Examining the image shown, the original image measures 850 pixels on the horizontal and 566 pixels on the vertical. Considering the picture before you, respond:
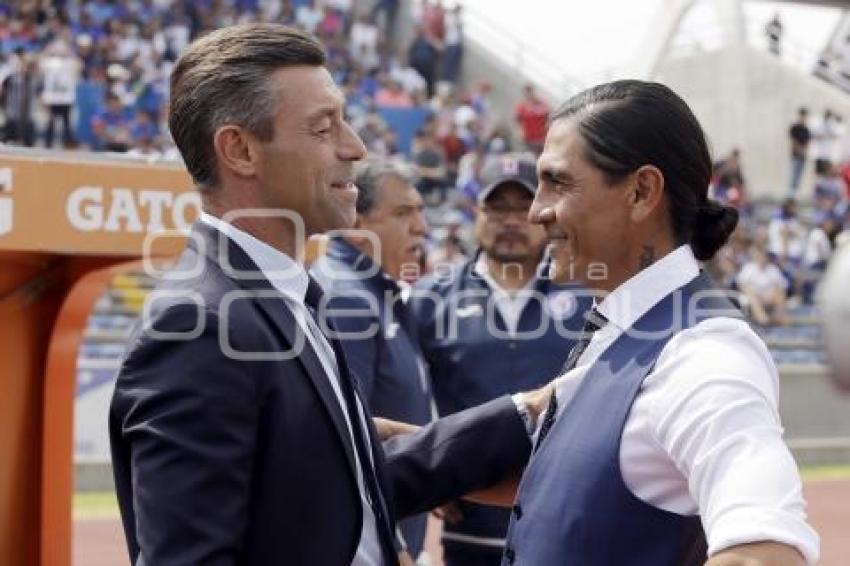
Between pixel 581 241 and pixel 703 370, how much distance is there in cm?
41

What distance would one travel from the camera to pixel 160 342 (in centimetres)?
202

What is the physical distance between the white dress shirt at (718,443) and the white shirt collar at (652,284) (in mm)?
150

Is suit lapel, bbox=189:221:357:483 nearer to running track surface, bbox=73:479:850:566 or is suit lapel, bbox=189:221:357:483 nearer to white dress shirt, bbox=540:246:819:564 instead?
white dress shirt, bbox=540:246:819:564

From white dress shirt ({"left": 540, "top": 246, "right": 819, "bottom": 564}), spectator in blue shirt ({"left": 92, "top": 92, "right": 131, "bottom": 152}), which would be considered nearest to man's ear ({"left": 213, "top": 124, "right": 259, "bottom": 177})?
white dress shirt ({"left": 540, "top": 246, "right": 819, "bottom": 564})

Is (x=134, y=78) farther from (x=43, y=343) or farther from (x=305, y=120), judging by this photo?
(x=305, y=120)

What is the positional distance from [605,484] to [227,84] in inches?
34.3

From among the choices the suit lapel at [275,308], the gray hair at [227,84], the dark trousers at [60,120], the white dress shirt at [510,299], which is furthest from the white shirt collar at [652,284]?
the dark trousers at [60,120]

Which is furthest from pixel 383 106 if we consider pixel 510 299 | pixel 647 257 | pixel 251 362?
pixel 251 362

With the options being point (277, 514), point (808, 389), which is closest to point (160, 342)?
point (277, 514)

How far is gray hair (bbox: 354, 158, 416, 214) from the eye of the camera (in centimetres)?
489

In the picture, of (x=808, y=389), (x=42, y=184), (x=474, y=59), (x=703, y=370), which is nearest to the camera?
(x=703, y=370)

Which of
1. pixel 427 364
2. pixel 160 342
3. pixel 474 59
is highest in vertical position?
pixel 160 342

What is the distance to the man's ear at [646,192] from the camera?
2.16 meters

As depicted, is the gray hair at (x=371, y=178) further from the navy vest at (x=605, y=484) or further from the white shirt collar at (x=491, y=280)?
the navy vest at (x=605, y=484)
